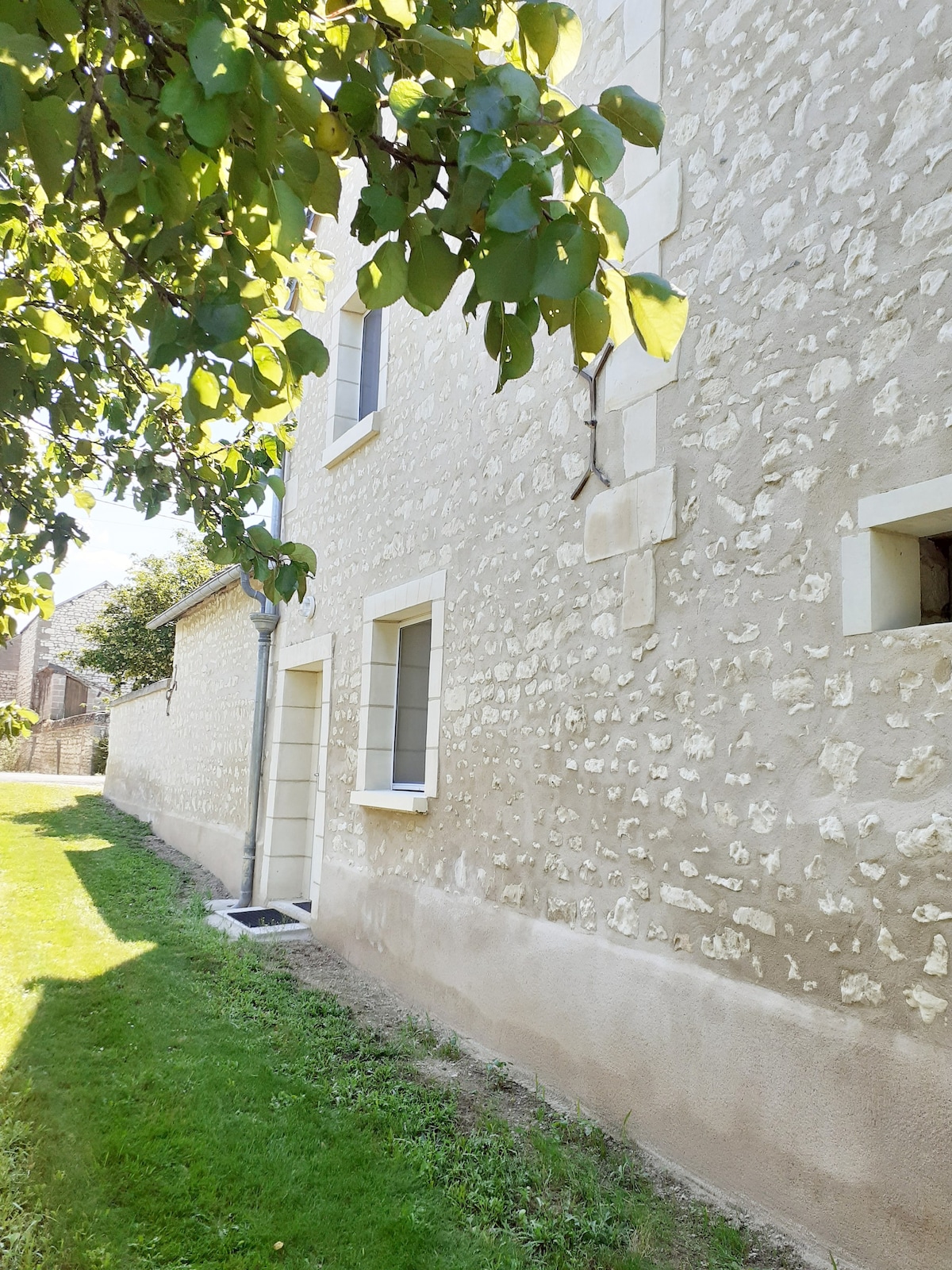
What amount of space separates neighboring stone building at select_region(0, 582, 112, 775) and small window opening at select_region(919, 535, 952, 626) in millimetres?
21306

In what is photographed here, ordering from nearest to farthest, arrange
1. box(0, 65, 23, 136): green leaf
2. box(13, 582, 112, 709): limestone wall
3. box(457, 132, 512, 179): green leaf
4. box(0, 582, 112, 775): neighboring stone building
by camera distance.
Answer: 1. box(0, 65, 23, 136): green leaf
2. box(457, 132, 512, 179): green leaf
3. box(0, 582, 112, 775): neighboring stone building
4. box(13, 582, 112, 709): limestone wall

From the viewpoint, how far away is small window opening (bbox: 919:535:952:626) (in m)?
2.69

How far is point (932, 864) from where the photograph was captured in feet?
7.52

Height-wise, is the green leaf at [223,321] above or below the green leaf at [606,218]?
below

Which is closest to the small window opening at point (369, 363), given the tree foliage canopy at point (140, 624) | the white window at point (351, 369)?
the white window at point (351, 369)

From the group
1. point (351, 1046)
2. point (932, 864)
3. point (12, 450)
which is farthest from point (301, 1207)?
point (12, 450)

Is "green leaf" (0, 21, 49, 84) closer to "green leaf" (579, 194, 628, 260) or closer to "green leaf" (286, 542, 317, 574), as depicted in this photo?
"green leaf" (579, 194, 628, 260)

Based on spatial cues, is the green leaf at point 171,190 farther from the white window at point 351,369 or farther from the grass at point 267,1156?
the white window at point 351,369

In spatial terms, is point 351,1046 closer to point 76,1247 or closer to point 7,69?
point 76,1247

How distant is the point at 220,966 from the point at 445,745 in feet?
6.65

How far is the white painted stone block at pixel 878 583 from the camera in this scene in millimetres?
2531

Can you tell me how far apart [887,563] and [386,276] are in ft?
6.00

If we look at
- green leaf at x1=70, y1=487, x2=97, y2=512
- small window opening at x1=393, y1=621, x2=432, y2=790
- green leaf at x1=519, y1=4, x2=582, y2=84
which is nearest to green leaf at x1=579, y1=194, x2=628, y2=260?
green leaf at x1=519, y1=4, x2=582, y2=84

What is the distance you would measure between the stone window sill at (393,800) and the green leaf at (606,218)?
158 inches
